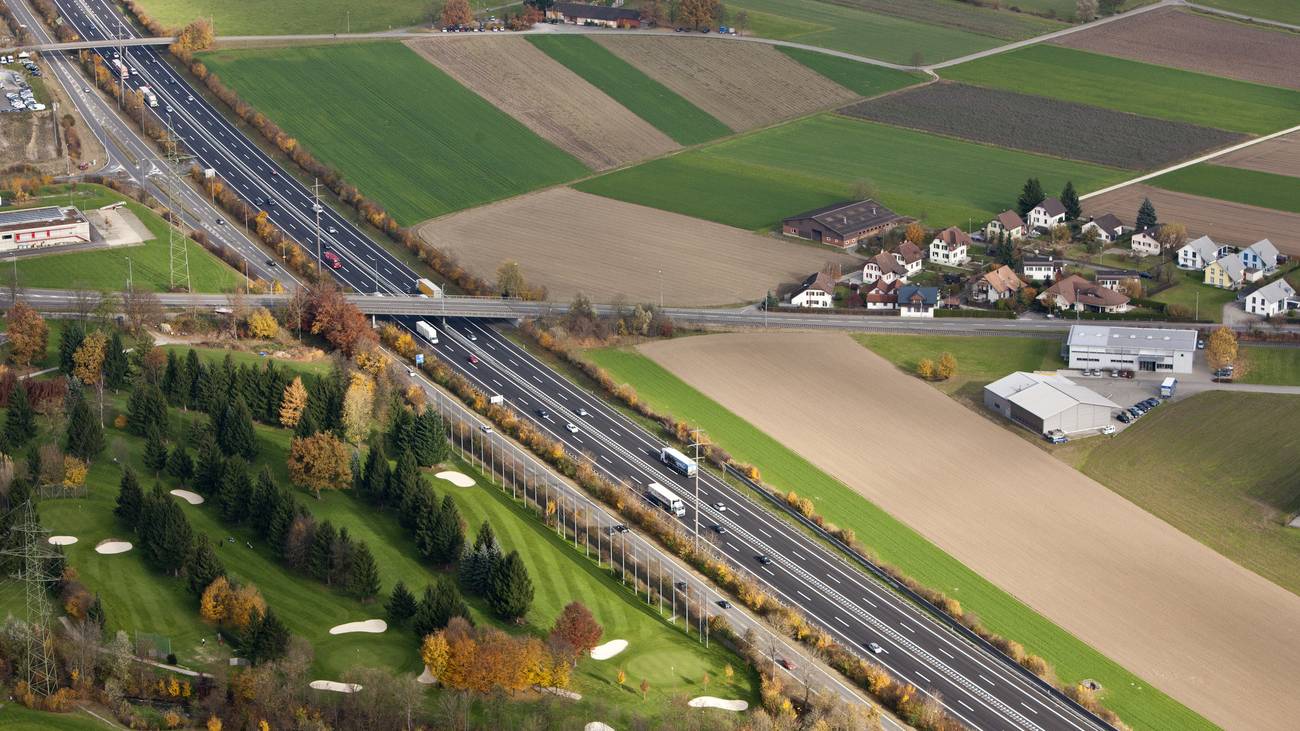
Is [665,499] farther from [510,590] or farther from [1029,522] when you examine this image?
[1029,522]

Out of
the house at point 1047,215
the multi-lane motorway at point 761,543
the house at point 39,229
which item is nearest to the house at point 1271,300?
the house at point 1047,215

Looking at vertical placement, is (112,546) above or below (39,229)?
below

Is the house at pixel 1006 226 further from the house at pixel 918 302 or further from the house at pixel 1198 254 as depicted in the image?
the house at pixel 918 302

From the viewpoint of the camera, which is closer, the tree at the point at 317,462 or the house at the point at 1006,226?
the tree at the point at 317,462

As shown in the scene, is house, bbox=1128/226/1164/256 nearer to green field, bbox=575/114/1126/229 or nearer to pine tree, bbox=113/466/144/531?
green field, bbox=575/114/1126/229

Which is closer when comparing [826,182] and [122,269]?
[122,269]

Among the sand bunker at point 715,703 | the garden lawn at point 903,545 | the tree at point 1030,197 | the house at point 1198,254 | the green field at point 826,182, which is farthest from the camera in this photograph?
the green field at point 826,182

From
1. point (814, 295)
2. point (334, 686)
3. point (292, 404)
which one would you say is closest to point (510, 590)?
point (334, 686)
